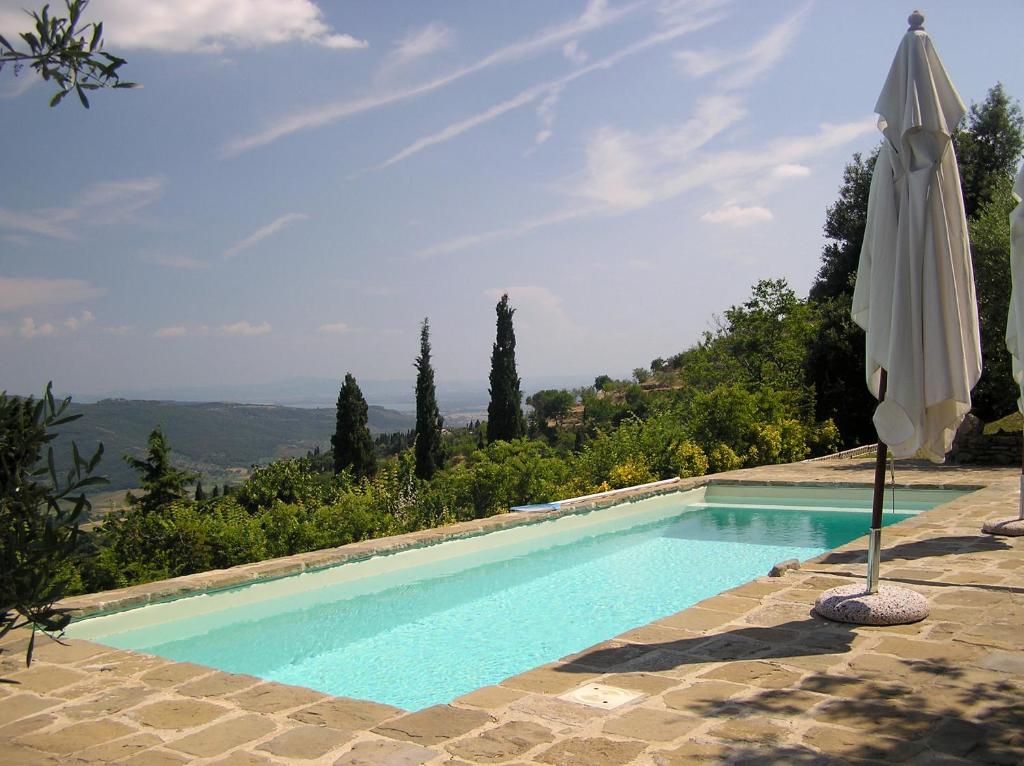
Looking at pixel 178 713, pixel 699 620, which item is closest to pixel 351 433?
pixel 699 620

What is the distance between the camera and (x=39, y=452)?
2.11 m

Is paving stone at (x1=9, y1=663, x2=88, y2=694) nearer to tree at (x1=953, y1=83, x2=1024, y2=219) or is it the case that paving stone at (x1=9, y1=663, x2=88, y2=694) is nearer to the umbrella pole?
the umbrella pole

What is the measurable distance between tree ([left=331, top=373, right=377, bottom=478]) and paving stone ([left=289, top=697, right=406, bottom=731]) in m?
16.6

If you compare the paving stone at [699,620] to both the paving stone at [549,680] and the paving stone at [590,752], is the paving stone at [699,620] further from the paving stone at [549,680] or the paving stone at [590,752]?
the paving stone at [590,752]

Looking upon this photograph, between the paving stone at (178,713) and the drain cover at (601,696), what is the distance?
1.54m

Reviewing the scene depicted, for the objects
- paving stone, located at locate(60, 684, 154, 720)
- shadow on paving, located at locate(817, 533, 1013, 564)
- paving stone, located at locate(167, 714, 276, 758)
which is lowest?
paving stone, located at locate(60, 684, 154, 720)

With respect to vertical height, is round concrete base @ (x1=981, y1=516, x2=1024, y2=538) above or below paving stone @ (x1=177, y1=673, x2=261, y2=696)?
above

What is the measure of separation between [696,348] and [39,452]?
1830cm

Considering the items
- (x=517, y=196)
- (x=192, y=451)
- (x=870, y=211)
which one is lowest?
(x=192, y=451)

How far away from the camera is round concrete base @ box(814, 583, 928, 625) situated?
4473 mm

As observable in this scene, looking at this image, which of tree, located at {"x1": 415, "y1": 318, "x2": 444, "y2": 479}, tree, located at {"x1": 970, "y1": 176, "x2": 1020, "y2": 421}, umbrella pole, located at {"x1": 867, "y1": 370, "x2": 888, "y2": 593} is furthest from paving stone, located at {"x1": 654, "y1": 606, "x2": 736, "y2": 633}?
tree, located at {"x1": 415, "y1": 318, "x2": 444, "y2": 479}

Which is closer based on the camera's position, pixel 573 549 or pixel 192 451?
pixel 573 549

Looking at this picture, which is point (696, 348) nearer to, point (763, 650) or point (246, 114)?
point (246, 114)

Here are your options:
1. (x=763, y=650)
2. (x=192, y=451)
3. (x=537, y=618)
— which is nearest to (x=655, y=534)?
(x=537, y=618)
